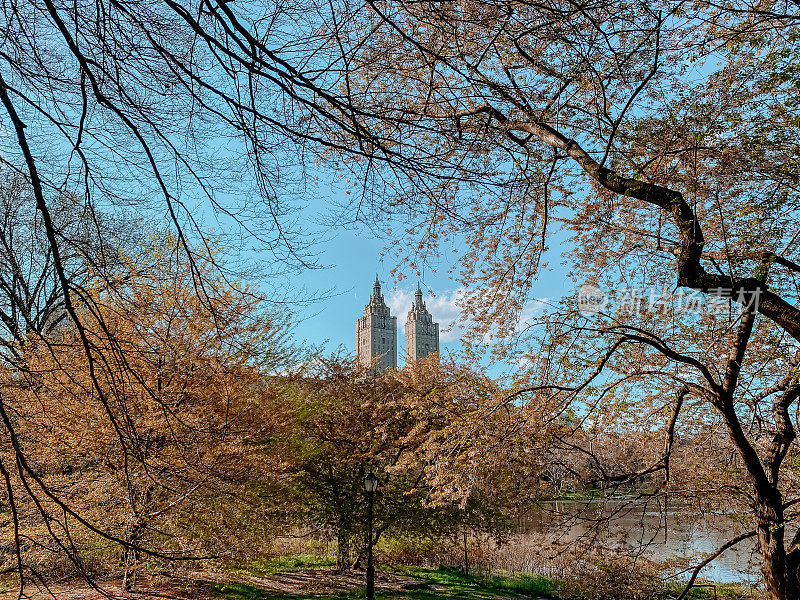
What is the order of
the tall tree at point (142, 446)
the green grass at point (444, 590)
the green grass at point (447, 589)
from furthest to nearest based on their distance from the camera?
the green grass at point (444, 590), the green grass at point (447, 589), the tall tree at point (142, 446)

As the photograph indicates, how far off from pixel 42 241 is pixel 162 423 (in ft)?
23.5

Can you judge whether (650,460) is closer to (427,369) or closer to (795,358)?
(795,358)

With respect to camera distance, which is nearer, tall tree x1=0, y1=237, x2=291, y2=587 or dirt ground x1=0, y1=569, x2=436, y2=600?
tall tree x1=0, y1=237, x2=291, y2=587

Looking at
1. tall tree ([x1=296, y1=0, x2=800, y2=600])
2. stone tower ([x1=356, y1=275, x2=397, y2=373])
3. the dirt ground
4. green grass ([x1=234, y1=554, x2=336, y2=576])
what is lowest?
green grass ([x1=234, y1=554, x2=336, y2=576])

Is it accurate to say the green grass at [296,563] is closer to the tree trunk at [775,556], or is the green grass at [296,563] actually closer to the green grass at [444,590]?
the green grass at [444,590]

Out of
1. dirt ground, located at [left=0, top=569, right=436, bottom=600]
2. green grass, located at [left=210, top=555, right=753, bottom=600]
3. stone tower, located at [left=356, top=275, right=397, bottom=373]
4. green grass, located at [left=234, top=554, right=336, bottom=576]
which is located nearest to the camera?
dirt ground, located at [left=0, top=569, right=436, bottom=600]

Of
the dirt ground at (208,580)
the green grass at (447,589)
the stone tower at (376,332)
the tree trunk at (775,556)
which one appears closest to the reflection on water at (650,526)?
the green grass at (447,589)

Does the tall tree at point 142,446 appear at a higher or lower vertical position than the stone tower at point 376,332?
lower

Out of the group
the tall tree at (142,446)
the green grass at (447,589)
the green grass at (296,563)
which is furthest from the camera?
the green grass at (296,563)

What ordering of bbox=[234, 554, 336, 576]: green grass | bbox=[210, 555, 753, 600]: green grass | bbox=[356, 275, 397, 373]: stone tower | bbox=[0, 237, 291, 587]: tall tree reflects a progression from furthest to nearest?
bbox=[356, 275, 397, 373]: stone tower → bbox=[234, 554, 336, 576]: green grass → bbox=[210, 555, 753, 600]: green grass → bbox=[0, 237, 291, 587]: tall tree

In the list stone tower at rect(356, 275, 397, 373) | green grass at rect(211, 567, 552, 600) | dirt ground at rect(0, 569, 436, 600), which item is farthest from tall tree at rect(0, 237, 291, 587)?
stone tower at rect(356, 275, 397, 373)

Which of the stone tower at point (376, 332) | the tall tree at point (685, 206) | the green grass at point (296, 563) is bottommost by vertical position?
the green grass at point (296, 563)

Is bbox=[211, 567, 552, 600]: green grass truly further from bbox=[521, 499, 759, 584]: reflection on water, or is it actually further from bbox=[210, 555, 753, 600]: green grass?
bbox=[521, 499, 759, 584]: reflection on water

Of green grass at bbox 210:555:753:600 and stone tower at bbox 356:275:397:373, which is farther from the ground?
stone tower at bbox 356:275:397:373
